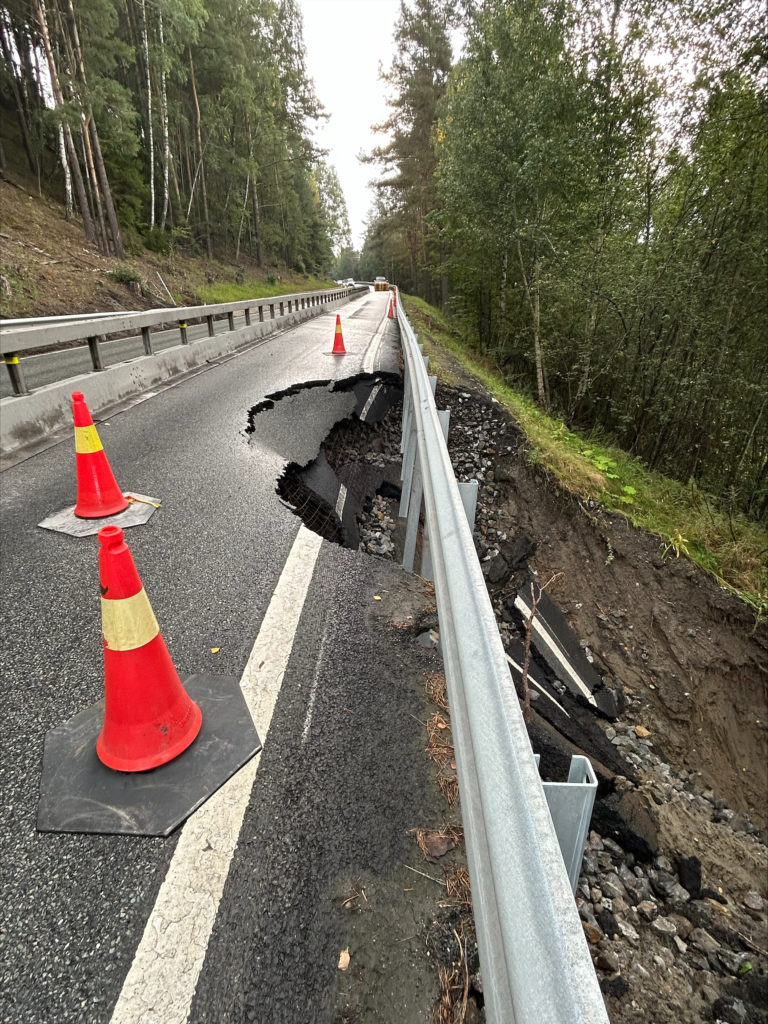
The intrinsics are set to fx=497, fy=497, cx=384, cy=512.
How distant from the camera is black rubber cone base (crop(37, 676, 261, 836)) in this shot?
1.62m

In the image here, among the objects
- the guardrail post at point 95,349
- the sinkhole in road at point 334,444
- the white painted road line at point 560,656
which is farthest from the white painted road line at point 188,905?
the guardrail post at point 95,349

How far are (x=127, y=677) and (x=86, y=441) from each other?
92.1 inches

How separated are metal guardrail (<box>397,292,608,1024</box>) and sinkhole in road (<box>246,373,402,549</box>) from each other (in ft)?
8.83

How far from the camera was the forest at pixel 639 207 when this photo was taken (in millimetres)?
8469

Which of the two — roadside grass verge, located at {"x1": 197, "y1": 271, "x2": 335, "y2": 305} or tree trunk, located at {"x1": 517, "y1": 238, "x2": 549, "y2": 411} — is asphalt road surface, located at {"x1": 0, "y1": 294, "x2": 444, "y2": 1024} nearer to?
tree trunk, located at {"x1": 517, "y1": 238, "x2": 549, "y2": 411}

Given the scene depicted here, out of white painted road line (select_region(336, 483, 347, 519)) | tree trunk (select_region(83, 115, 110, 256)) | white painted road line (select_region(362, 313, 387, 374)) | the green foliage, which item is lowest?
white painted road line (select_region(336, 483, 347, 519))

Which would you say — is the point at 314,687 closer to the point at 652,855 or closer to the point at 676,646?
the point at 652,855

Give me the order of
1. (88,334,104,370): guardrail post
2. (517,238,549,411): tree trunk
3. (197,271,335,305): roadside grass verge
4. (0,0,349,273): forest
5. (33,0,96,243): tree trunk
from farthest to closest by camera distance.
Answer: (197,271,335,305): roadside grass verge → (0,0,349,273): forest → (33,0,96,243): tree trunk → (517,238,549,411): tree trunk → (88,334,104,370): guardrail post

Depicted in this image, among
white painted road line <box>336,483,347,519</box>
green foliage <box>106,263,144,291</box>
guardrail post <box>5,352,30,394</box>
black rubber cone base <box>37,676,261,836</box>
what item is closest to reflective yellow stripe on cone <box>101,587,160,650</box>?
black rubber cone base <box>37,676,261,836</box>

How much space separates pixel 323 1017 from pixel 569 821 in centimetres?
77

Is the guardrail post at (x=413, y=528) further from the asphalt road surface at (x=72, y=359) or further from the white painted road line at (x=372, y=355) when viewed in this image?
the asphalt road surface at (x=72, y=359)

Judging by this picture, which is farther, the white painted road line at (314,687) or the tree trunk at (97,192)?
the tree trunk at (97,192)

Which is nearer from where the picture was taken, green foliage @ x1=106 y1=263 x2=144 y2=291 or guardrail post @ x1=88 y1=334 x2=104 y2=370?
guardrail post @ x1=88 y1=334 x2=104 y2=370

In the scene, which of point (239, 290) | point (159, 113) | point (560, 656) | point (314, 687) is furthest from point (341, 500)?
point (159, 113)
